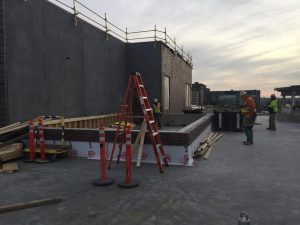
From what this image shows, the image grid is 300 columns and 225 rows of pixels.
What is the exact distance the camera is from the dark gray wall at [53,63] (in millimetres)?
10625

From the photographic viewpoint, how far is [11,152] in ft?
28.7

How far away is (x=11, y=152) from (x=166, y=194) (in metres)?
5.18

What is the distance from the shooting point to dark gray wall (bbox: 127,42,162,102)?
20581 millimetres

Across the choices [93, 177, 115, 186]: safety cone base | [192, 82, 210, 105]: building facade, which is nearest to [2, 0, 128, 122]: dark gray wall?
[93, 177, 115, 186]: safety cone base

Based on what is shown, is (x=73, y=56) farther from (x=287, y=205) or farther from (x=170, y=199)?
(x=287, y=205)

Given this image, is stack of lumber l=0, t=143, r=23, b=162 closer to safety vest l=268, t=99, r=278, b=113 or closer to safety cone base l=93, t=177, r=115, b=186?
safety cone base l=93, t=177, r=115, b=186

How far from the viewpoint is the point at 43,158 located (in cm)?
894

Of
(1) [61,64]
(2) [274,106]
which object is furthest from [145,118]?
(2) [274,106]

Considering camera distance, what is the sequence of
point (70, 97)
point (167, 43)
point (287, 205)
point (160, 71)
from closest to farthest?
1. point (287, 205)
2. point (70, 97)
3. point (160, 71)
4. point (167, 43)

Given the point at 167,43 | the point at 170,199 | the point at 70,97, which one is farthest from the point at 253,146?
the point at 167,43

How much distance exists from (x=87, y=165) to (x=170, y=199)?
3551 mm

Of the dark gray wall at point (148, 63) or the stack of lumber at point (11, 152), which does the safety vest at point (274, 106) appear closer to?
the dark gray wall at point (148, 63)

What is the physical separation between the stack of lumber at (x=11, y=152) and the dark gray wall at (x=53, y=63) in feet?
5.25

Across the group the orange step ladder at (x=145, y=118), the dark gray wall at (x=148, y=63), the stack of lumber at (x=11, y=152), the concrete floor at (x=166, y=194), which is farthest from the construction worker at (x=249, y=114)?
the dark gray wall at (x=148, y=63)
